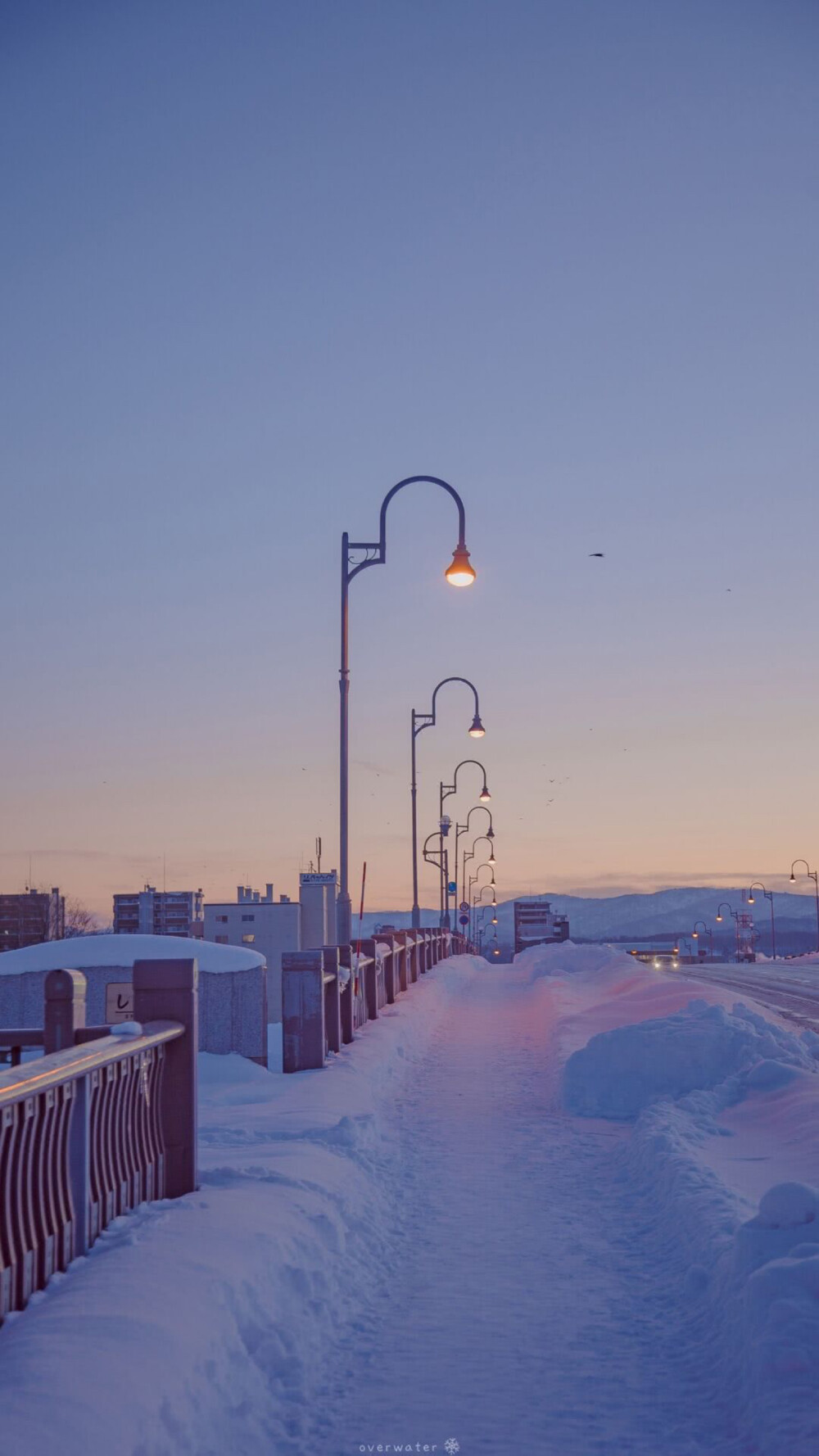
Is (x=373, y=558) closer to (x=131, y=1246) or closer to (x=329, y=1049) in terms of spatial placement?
(x=329, y=1049)

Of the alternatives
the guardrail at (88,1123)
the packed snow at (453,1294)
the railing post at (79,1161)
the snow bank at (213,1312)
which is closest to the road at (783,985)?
the packed snow at (453,1294)

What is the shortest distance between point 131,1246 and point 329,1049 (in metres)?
9.20

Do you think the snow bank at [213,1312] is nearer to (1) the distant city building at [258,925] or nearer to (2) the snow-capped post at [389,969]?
(2) the snow-capped post at [389,969]

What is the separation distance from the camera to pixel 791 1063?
39.8ft

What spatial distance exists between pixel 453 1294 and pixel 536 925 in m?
84.2

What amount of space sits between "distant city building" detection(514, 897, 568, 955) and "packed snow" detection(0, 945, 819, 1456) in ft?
251

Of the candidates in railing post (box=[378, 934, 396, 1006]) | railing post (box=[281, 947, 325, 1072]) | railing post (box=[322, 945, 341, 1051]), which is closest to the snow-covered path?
railing post (box=[281, 947, 325, 1072])

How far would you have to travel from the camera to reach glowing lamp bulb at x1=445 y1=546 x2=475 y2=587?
1748 centimetres

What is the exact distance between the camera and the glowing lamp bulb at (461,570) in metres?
17.5

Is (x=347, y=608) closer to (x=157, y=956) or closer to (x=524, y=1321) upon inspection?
(x=157, y=956)

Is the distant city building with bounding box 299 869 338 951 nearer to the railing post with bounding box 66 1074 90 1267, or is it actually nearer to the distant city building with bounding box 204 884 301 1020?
the distant city building with bounding box 204 884 301 1020

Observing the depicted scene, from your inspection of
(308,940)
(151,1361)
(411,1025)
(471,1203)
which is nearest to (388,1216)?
(471,1203)

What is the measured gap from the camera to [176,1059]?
7.07 m

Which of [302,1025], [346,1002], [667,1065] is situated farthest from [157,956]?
[667,1065]
